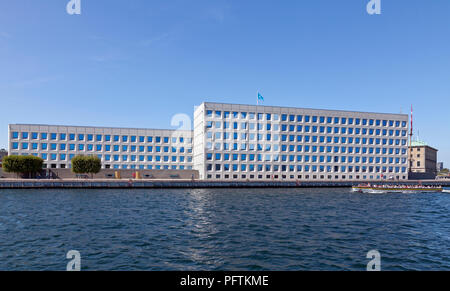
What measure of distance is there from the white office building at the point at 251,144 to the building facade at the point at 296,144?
31 cm

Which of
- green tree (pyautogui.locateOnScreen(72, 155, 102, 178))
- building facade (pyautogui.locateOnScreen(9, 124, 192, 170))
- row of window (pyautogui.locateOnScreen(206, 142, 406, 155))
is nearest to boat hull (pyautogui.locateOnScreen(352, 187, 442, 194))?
row of window (pyautogui.locateOnScreen(206, 142, 406, 155))

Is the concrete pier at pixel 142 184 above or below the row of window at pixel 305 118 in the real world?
below

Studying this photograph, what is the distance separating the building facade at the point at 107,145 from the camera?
96375mm

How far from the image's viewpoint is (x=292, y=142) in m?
100

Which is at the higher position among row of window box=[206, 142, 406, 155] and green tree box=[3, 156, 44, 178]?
row of window box=[206, 142, 406, 155]

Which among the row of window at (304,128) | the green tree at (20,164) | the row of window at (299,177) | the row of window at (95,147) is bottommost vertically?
the row of window at (299,177)

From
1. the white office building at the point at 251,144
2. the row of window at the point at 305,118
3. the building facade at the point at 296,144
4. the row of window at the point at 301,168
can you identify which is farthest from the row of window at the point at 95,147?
the row of window at the point at 305,118

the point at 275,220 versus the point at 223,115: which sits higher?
the point at 223,115

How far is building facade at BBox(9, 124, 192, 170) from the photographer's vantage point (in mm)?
96375

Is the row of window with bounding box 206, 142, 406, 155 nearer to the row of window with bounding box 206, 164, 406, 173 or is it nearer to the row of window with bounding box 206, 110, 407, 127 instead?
the row of window with bounding box 206, 164, 406, 173

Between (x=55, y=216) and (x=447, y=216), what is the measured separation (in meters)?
43.3

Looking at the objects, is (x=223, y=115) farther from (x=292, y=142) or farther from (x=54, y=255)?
(x=54, y=255)

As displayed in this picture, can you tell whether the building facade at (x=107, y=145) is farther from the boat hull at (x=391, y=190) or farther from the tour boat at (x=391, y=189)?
the tour boat at (x=391, y=189)
